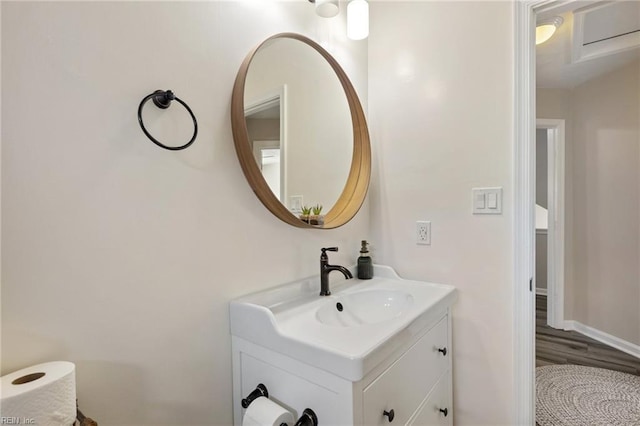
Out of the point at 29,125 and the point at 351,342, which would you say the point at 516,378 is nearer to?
the point at 351,342

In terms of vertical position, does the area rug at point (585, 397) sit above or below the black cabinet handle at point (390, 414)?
below

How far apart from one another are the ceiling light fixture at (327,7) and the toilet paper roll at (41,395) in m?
1.45

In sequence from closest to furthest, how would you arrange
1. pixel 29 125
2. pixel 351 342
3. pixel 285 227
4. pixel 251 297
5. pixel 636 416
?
pixel 29 125
pixel 351 342
pixel 251 297
pixel 285 227
pixel 636 416

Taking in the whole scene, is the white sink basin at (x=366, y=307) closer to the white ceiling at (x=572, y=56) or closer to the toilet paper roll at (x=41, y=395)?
the toilet paper roll at (x=41, y=395)

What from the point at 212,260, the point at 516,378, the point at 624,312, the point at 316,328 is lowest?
the point at 624,312

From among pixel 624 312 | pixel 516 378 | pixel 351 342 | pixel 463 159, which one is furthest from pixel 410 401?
pixel 624 312

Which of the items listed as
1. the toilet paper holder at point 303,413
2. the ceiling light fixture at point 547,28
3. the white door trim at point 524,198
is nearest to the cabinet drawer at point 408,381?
the toilet paper holder at point 303,413

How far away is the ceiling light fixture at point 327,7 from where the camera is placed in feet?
4.41

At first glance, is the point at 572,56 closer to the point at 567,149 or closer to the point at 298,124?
the point at 567,149

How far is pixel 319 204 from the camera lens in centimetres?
143

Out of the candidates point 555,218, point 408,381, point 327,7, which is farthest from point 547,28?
point 408,381

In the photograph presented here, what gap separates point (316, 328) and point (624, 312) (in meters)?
3.05

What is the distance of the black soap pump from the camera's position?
5.25ft

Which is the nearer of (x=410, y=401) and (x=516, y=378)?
(x=410, y=401)
